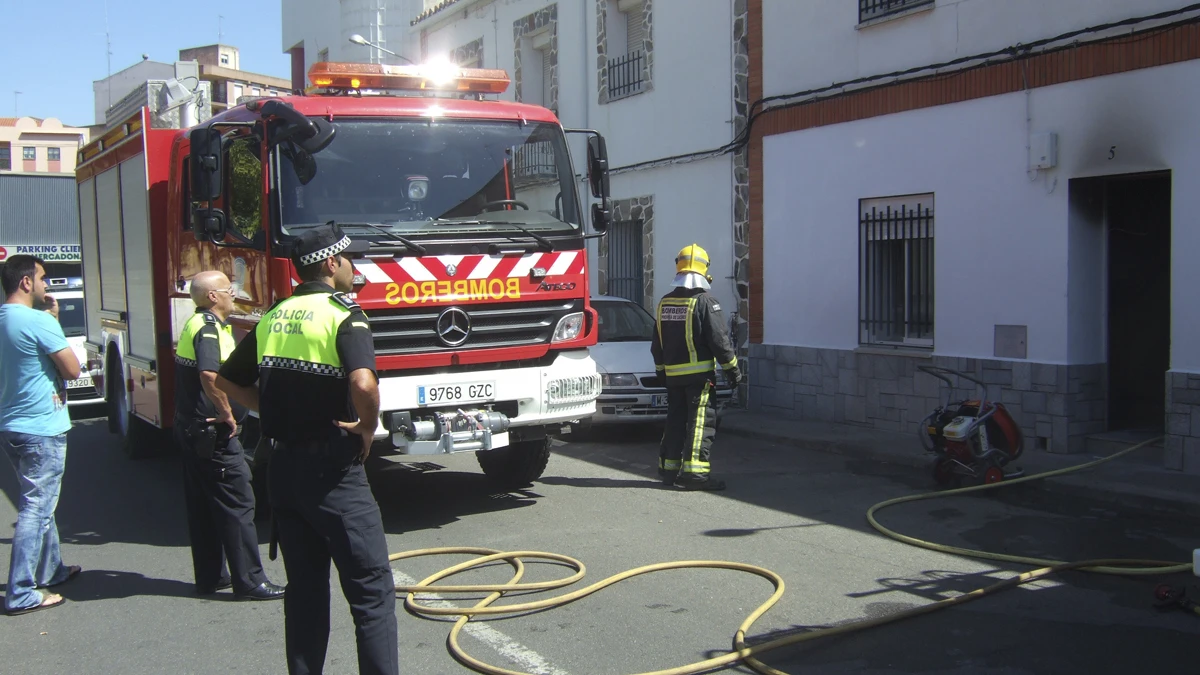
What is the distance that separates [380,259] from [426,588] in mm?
2156

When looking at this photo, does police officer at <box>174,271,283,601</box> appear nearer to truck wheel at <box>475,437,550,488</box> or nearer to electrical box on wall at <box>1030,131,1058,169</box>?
truck wheel at <box>475,437,550,488</box>

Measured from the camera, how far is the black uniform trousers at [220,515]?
5.77m

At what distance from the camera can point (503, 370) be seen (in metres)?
7.23

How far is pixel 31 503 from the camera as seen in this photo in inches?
227

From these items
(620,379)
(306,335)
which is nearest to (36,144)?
(620,379)

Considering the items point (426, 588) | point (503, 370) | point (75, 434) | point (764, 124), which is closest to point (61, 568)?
point (426, 588)

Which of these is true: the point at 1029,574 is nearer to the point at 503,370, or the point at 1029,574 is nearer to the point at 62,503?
the point at 503,370

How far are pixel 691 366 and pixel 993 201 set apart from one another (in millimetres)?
3592

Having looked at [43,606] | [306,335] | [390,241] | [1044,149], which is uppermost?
[1044,149]

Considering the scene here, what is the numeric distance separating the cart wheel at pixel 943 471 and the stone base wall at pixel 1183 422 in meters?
1.80

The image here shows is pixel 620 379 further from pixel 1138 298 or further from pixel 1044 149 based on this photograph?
pixel 1138 298

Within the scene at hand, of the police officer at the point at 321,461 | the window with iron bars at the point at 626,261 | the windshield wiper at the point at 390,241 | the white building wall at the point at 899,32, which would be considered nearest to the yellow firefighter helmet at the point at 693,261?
the windshield wiper at the point at 390,241

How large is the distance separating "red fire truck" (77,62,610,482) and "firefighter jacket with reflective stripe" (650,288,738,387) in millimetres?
909

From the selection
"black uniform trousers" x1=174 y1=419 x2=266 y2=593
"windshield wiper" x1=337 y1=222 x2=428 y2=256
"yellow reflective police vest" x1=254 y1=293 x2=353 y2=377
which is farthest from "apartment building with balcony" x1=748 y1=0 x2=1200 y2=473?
"yellow reflective police vest" x1=254 y1=293 x2=353 y2=377
